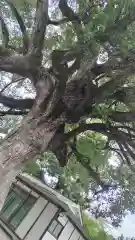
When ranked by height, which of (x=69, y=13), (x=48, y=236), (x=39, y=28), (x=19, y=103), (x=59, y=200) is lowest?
A: (x=48, y=236)

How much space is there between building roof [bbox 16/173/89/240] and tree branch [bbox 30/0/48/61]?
5.91m

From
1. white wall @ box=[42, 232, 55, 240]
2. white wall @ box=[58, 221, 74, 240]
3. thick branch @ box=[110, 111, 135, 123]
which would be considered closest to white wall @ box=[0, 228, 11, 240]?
white wall @ box=[42, 232, 55, 240]

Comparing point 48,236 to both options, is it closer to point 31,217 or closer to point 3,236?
point 31,217

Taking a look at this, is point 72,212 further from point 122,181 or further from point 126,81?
point 126,81

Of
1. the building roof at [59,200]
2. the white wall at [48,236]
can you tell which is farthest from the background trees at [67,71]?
the white wall at [48,236]

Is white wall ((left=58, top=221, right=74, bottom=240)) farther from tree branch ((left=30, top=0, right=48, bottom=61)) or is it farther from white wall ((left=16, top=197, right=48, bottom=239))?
tree branch ((left=30, top=0, right=48, bottom=61))

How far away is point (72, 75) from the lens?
6.49m

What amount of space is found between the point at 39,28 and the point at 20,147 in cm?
221

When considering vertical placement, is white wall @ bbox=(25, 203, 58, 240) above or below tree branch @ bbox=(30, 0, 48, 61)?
below

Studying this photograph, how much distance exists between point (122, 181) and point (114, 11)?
5.48 meters

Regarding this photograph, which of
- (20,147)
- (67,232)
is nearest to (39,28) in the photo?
(20,147)

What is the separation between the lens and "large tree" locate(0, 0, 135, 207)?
5.64 m

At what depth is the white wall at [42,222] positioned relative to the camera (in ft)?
33.9

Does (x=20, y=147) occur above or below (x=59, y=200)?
below
